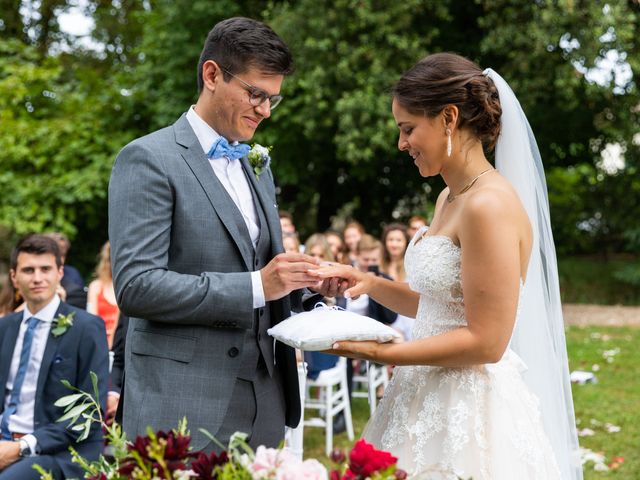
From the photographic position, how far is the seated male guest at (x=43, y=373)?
409 centimetres

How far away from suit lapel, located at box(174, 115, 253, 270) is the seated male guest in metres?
2.02

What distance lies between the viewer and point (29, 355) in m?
4.31

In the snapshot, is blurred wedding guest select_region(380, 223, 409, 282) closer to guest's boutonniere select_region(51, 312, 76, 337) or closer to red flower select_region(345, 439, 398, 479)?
guest's boutonniere select_region(51, 312, 76, 337)

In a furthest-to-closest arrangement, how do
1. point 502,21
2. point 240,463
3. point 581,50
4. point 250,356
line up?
1. point 502,21
2. point 581,50
3. point 250,356
4. point 240,463

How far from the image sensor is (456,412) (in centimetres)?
271

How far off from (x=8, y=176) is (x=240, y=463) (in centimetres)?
1342

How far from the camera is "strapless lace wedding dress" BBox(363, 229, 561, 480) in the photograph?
266cm

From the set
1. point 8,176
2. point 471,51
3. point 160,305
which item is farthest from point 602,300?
point 160,305

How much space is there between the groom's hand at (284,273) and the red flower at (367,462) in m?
1.00

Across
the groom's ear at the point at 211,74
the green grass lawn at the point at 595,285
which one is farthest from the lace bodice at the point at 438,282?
the green grass lawn at the point at 595,285

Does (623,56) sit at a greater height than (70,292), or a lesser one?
greater

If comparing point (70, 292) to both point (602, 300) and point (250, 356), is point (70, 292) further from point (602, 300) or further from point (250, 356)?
point (602, 300)

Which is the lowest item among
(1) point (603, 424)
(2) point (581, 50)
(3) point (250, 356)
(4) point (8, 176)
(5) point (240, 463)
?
(1) point (603, 424)

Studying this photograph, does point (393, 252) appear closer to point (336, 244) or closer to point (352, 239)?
point (336, 244)
